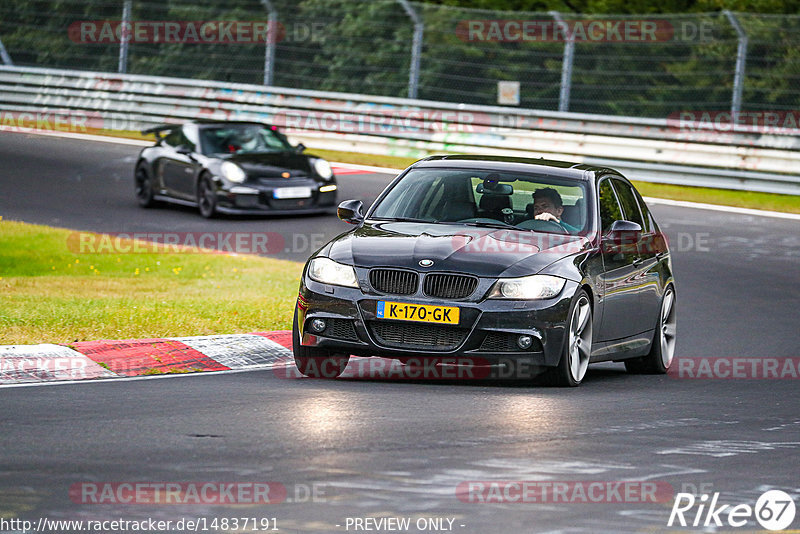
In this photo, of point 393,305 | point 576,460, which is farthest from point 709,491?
point 393,305

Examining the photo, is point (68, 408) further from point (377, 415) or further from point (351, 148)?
point (351, 148)

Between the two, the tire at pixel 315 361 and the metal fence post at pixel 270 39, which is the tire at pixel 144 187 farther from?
the tire at pixel 315 361

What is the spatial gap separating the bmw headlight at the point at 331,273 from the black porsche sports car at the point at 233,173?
35.1 ft

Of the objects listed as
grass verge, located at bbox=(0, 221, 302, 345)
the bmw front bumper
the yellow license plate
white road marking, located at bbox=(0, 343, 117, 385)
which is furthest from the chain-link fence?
white road marking, located at bbox=(0, 343, 117, 385)

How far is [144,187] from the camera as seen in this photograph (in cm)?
2173

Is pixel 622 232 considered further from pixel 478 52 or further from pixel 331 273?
pixel 478 52

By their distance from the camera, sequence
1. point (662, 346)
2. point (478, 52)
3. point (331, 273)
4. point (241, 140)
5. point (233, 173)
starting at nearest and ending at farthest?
point (331, 273) → point (662, 346) → point (233, 173) → point (241, 140) → point (478, 52)

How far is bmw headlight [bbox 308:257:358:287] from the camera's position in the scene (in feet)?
30.9

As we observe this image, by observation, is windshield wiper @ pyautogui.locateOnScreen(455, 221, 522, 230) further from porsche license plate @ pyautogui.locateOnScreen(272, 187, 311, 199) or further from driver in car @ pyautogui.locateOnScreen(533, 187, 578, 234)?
porsche license plate @ pyautogui.locateOnScreen(272, 187, 311, 199)

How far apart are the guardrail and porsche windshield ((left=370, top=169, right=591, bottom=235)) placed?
44.9ft

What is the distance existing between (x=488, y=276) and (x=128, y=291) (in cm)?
590

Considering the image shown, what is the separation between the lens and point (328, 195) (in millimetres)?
20797

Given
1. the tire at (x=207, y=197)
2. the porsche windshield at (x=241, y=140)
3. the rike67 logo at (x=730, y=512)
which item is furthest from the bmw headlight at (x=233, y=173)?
the rike67 logo at (x=730, y=512)

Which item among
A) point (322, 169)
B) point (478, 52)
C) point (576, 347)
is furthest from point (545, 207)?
point (478, 52)
